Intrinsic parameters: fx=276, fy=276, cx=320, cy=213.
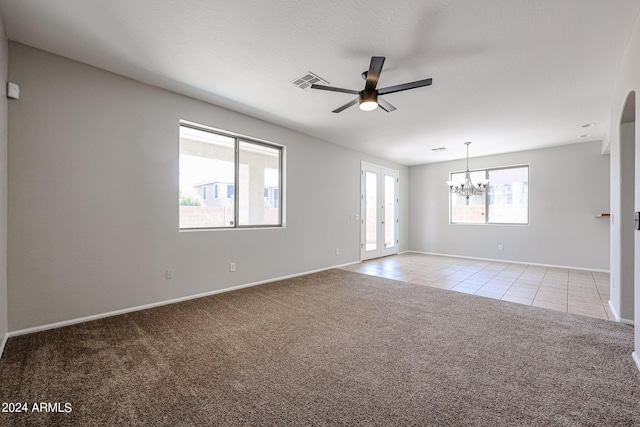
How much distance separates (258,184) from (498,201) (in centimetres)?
596

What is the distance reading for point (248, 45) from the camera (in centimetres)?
261

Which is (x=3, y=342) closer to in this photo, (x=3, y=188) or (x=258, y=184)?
(x=3, y=188)

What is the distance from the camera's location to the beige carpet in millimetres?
1590

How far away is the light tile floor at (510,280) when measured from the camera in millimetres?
3688

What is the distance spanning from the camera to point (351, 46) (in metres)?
2.59

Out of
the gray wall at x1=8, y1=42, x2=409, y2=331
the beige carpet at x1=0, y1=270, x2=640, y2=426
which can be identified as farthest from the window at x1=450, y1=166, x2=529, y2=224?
the gray wall at x1=8, y1=42, x2=409, y2=331

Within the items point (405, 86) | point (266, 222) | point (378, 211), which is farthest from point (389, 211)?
point (405, 86)

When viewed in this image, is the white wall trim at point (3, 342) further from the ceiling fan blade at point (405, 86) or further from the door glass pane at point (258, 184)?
the ceiling fan blade at point (405, 86)

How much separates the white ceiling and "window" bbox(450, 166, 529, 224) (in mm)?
2681

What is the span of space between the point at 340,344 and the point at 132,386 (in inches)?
61.2

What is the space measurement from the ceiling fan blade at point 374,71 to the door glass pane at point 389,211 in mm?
5005

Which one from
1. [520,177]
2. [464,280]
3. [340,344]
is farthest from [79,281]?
[520,177]

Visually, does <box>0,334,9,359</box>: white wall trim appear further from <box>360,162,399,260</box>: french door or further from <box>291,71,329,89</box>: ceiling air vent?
<box>360,162,399,260</box>: french door

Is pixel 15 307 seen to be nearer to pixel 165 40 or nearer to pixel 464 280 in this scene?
pixel 165 40
